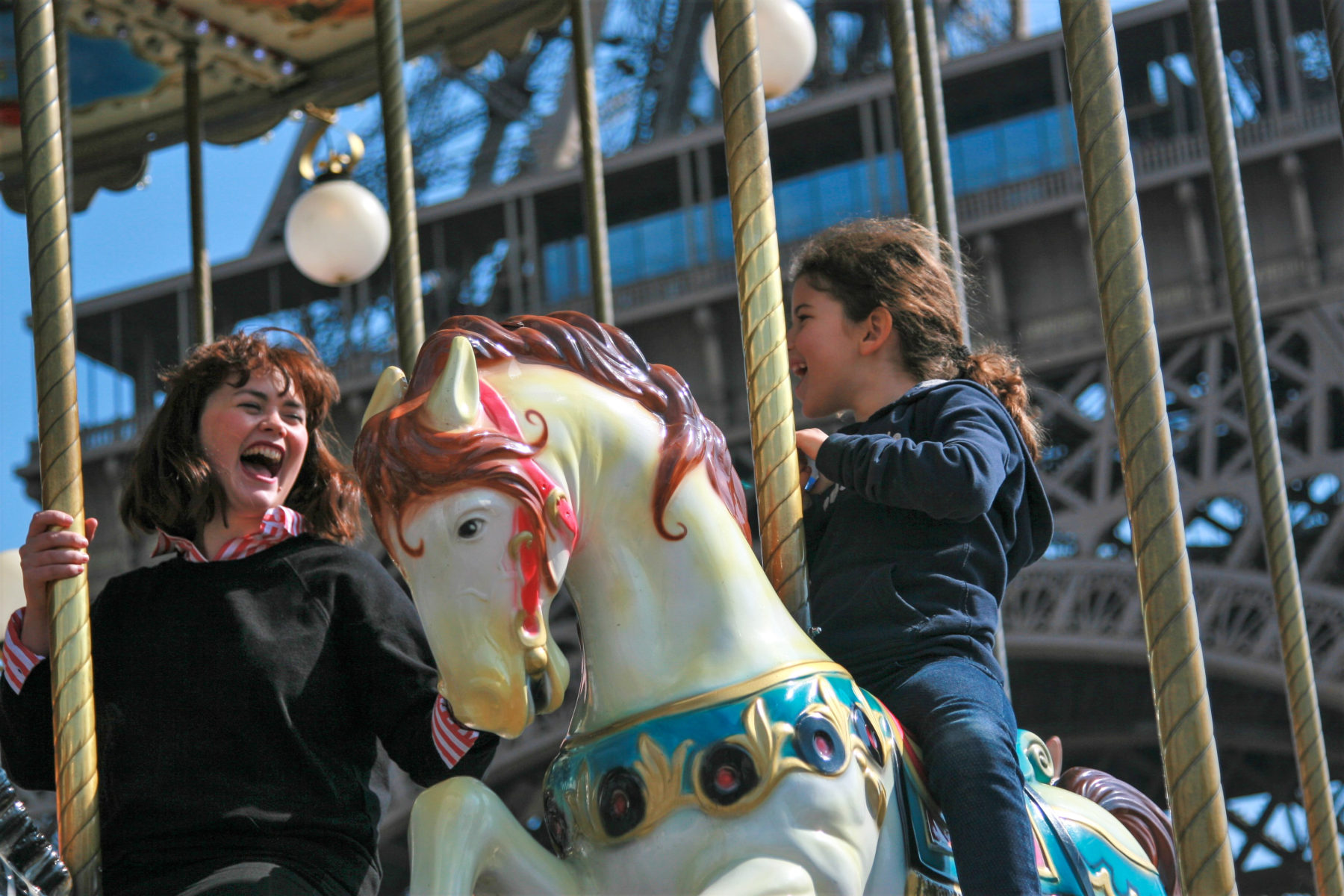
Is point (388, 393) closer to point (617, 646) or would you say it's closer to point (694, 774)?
point (617, 646)

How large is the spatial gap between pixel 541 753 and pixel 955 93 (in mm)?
8420

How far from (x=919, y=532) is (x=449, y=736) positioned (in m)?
0.65

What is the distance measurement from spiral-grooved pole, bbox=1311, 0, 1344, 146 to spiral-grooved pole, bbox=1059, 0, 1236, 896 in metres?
0.38

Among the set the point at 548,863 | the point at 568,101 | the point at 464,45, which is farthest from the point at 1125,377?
the point at 568,101

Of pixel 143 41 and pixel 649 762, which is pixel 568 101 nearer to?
pixel 143 41

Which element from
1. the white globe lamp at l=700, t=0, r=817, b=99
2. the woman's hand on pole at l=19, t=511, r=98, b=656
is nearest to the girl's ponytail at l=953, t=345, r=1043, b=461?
the woman's hand on pole at l=19, t=511, r=98, b=656

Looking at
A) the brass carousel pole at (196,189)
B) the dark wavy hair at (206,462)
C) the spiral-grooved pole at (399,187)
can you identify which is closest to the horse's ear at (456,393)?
the dark wavy hair at (206,462)

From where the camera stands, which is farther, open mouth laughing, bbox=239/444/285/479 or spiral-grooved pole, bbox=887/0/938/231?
spiral-grooved pole, bbox=887/0/938/231

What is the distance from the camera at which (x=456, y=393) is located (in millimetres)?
1518

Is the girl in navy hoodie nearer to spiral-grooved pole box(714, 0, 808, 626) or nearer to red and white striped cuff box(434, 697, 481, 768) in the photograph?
spiral-grooved pole box(714, 0, 808, 626)

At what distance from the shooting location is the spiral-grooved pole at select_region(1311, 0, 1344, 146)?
7.07 ft

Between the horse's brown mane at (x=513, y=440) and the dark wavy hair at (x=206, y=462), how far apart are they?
2.37ft

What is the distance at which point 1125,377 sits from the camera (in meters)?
1.87

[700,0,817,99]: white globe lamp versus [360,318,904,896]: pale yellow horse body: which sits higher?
[700,0,817,99]: white globe lamp
